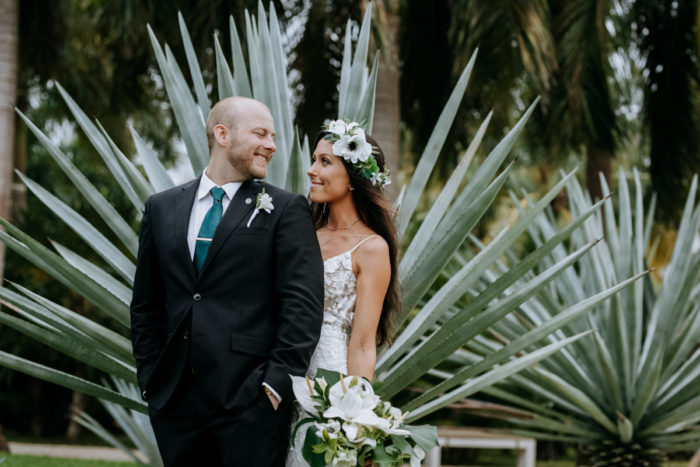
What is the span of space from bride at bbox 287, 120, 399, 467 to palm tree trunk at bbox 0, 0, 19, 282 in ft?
18.7

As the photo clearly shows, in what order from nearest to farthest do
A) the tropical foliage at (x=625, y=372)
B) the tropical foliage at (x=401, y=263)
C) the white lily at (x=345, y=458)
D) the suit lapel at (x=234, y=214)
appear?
the white lily at (x=345, y=458) → the suit lapel at (x=234, y=214) → the tropical foliage at (x=401, y=263) → the tropical foliage at (x=625, y=372)

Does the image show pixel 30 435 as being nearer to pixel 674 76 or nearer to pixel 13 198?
pixel 13 198

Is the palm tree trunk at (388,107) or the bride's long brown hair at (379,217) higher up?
the palm tree trunk at (388,107)

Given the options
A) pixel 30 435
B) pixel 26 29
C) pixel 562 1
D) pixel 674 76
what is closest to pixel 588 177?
pixel 674 76

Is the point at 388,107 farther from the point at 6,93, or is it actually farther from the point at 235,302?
the point at 235,302

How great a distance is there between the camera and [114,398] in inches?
152

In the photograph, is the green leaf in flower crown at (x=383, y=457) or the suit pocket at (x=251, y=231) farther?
the suit pocket at (x=251, y=231)

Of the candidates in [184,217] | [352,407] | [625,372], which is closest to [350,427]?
[352,407]

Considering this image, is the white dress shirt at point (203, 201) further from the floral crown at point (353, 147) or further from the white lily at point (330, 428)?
the white lily at point (330, 428)

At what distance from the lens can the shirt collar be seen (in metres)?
3.02

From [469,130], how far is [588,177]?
79.2 inches

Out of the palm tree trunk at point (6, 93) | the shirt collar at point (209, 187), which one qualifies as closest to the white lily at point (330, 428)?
the shirt collar at point (209, 187)

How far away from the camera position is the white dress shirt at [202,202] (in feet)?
9.75

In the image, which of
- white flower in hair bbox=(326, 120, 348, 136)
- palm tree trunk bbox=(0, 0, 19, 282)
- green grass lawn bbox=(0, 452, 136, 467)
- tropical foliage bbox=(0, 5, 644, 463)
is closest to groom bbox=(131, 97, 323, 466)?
white flower in hair bbox=(326, 120, 348, 136)
